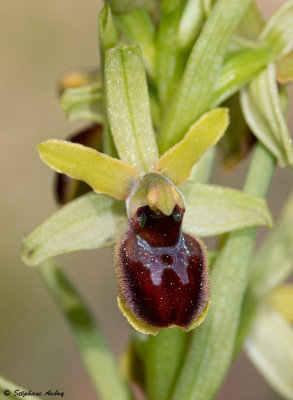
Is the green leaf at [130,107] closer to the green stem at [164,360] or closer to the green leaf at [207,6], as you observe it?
the green leaf at [207,6]

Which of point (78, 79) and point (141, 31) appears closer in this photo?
point (141, 31)

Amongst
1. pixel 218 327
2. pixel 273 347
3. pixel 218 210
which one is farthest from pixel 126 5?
pixel 273 347

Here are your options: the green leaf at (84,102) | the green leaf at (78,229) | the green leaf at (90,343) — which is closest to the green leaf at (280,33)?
the green leaf at (84,102)

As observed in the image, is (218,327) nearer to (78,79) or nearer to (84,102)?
(84,102)

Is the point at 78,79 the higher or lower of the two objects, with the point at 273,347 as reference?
higher

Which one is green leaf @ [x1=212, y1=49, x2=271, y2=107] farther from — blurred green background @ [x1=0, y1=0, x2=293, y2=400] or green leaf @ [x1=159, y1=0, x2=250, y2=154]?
blurred green background @ [x1=0, y1=0, x2=293, y2=400]

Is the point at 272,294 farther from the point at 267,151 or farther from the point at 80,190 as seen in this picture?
the point at 80,190
